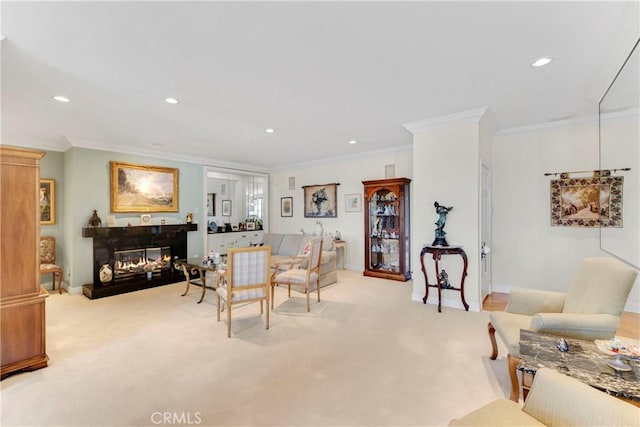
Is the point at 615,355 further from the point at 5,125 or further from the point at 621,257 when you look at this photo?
the point at 5,125

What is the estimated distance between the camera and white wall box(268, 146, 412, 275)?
19.7 ft

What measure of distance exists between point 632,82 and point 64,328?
6037 millimetres

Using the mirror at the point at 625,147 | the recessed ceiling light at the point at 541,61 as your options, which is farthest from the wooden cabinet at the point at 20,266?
the mirror at the point at 625,147

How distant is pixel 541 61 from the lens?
2488 mm

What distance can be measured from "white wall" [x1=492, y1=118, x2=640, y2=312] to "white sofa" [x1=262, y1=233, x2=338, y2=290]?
8.84 ft

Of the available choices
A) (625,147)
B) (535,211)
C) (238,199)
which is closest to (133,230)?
(238,199)

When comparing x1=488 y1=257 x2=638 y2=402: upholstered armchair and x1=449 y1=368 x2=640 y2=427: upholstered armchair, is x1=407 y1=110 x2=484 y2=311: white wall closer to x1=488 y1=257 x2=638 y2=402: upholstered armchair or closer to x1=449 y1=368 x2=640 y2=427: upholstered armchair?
→ x1=488 y1=257 x2=638 y2=402: upholstered armchair

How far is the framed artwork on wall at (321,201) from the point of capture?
679 centimetres

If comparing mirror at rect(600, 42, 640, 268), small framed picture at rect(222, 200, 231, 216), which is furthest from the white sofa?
mirror at rect(600, 42, 640, 268)

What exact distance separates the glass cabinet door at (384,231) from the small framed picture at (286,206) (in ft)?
8.22

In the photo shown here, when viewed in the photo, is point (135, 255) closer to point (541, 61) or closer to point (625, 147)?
point (541, 61)

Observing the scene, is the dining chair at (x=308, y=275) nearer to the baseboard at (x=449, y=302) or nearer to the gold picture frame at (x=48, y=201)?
the baseboard at (x=449, y=302)

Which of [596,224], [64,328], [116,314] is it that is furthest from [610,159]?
[64,328]

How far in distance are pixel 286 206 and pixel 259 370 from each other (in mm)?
5496
